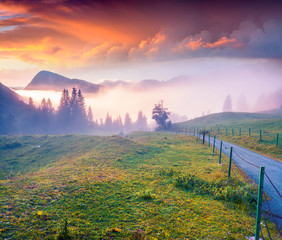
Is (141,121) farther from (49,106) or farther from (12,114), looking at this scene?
(12,114)

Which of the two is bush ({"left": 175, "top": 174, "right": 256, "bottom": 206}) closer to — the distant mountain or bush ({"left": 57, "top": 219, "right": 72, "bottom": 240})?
bush ({"left": 57, "top": 219, "right": 72, "bottom": 240})

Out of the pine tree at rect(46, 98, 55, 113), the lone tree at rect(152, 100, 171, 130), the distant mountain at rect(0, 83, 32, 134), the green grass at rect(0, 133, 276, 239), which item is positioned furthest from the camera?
the pine tree at rect(46, 98, 55, 113)

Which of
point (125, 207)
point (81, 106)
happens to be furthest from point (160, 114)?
point (125, 207)

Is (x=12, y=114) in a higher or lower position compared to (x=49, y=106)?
lower

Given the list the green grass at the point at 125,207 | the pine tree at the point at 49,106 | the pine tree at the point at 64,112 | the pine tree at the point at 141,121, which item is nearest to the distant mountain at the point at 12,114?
the pine tree at the point at 49,106

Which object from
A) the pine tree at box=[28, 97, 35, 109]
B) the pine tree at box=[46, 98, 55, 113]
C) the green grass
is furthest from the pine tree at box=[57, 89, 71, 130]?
the green grass

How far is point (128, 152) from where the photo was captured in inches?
873

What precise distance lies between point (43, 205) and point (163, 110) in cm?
8055

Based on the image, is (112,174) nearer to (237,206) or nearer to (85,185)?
(85,185)

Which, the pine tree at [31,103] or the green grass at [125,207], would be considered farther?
the pine tree at [31,103]

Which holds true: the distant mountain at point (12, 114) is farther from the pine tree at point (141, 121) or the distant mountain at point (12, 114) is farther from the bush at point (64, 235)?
the bush at point (64, 235)

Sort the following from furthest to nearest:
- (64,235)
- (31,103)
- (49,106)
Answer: (49,106)
(31,103)
(64,235)

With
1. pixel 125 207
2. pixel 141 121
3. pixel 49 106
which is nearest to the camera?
pixel 125 207

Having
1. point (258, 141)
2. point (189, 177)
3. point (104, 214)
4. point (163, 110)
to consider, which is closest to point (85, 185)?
point (104, 214)
